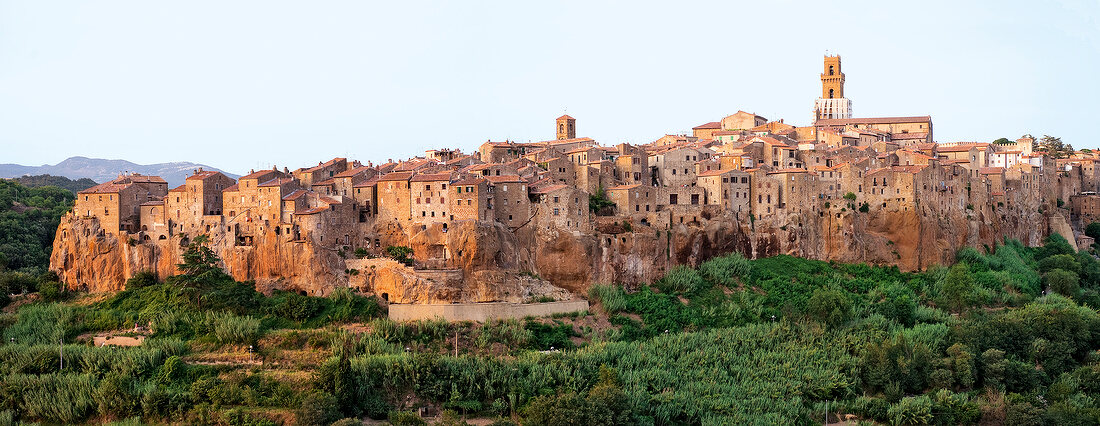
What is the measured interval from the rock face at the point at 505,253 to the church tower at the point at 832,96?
32002 millimetres

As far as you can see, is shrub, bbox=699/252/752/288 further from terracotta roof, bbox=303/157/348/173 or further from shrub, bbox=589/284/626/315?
terracotta roof, bbox=303/157/348/173

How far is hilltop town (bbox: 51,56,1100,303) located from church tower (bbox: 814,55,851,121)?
24.6 meters

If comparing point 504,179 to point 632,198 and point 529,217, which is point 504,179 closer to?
point 529,217

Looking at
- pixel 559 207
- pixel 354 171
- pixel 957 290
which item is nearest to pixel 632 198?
pixel 559 207

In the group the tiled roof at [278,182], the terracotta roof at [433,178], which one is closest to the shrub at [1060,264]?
the terracotta roof at [433,178]

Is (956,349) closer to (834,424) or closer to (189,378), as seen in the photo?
(834,424)

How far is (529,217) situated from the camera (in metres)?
51.7

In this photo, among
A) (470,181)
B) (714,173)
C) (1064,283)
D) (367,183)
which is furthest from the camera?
(1064,283)

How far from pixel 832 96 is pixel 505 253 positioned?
174 feet

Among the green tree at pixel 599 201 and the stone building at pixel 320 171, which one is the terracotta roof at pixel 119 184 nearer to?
the stone building at pixel 320 171

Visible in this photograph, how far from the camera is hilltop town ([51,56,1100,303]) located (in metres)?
50.5

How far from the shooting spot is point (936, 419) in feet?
154

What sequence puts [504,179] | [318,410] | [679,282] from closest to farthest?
[318,410], [504,179], [679,282]

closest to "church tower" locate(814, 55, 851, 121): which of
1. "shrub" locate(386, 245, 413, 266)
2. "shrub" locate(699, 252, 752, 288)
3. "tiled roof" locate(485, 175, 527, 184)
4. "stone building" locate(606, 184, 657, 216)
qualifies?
"shrub" locate(699, 252, 752, 288)
